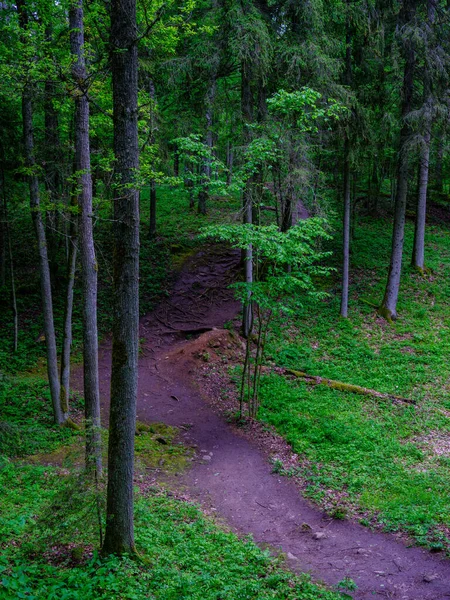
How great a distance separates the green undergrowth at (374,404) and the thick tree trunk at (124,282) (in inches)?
159

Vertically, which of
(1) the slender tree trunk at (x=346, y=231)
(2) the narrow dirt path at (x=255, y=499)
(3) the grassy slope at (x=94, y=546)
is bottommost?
(2) the narrow dirt path at (x=255, y=499)

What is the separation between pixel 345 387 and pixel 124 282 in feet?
28.9

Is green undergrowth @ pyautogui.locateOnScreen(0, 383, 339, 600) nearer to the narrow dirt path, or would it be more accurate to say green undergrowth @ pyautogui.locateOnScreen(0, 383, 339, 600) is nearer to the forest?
the forest

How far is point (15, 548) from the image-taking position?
5727 millimetres

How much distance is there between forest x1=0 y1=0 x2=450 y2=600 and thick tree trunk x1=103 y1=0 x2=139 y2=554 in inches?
1.0

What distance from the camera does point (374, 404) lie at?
1188 centimetres

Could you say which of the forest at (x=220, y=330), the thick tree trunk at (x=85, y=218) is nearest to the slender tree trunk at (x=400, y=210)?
the forest at (x=220, y=330)

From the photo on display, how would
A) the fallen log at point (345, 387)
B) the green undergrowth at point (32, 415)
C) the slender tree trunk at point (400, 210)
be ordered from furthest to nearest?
the slender tree trunk at point (400, 210) < the fallen log at point (345, 387) < the green undergrowth at point (32, 415)

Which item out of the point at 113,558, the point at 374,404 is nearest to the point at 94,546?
the point at 113,558

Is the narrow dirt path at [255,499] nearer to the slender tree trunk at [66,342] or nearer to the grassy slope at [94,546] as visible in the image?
the grassy slope at [94,546]

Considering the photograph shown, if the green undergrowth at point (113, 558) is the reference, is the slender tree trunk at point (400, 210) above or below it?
above

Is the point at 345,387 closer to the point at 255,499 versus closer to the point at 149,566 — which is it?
the point at 255,499

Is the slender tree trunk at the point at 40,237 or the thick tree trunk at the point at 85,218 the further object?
the slender tree trunk at the point at 40,237

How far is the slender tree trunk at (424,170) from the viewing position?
14.9m
